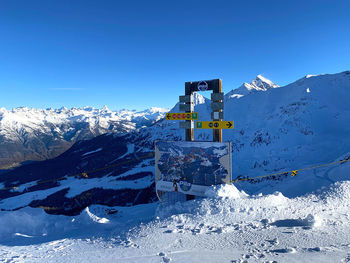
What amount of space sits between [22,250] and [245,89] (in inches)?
5006

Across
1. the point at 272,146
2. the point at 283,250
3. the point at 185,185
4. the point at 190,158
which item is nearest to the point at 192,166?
the point at 190,158

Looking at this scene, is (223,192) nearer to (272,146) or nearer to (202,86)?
(202,86)

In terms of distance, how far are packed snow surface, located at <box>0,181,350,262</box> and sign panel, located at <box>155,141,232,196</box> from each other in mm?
2041

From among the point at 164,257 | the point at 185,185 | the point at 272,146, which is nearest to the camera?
the point at 164,257

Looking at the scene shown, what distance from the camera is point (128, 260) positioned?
6.77m

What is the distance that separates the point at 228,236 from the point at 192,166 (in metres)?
6.74

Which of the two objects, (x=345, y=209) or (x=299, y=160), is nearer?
(x=345, y=209)

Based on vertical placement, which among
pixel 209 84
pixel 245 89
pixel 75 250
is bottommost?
pixel 75 250

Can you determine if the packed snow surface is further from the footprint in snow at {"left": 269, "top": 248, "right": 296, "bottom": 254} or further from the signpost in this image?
the signpost

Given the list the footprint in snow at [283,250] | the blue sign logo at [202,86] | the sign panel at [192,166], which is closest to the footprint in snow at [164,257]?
the footprint in snow at [283,250]

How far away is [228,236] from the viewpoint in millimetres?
7578

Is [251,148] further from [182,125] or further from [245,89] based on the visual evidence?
[245,89]

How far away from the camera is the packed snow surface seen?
644cm

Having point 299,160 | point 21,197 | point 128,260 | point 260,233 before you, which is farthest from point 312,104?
point 21,197
